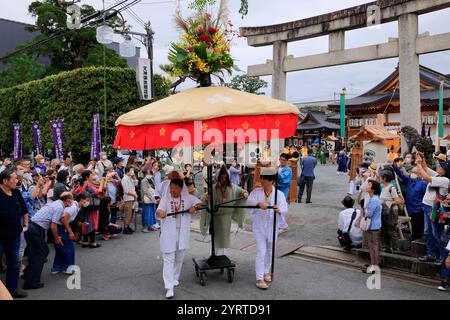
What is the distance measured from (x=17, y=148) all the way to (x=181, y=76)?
15985 mm

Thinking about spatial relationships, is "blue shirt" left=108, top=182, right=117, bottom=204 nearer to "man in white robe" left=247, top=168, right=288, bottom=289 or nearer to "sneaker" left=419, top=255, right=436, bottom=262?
"man in white robe" left=247, top=168, right=288, bottom=289

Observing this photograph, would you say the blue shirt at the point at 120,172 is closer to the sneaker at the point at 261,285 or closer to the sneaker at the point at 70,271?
the sneaker at the point at 70,271

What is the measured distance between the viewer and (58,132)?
49.1 ft

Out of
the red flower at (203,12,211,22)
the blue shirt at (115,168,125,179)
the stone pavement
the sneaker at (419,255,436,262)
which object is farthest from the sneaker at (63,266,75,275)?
the sneaker at (419,255,436,262)

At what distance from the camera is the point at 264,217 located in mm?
5688

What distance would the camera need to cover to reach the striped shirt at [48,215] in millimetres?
5828

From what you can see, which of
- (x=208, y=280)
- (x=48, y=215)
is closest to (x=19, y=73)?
(x=48, y=215)

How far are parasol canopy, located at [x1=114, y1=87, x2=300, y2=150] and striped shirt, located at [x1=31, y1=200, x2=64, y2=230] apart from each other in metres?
1.68

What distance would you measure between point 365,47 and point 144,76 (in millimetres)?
8501

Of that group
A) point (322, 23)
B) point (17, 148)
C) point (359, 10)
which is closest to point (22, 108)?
point (17, 148)

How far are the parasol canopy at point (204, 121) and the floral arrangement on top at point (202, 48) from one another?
744 millimetres

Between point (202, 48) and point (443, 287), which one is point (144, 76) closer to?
point (202, 48)

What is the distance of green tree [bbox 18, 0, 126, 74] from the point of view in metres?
25.8
